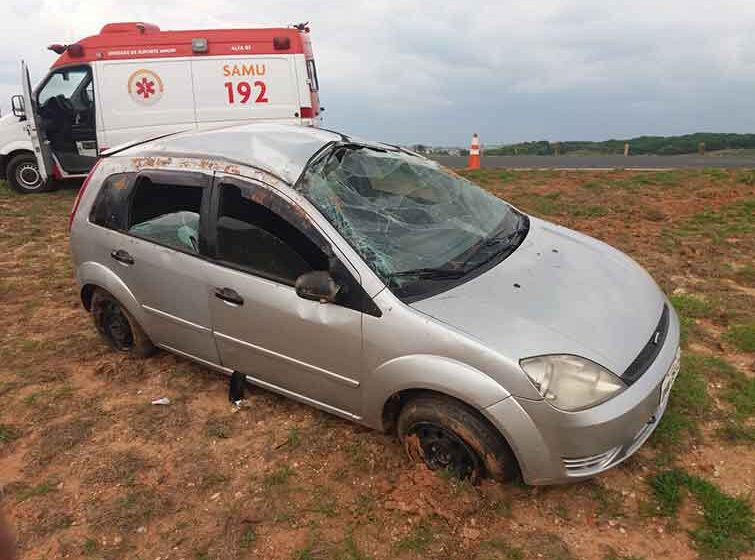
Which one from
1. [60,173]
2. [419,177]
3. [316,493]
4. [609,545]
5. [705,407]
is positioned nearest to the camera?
[609,545]

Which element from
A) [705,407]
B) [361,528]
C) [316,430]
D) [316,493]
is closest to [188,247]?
[316,430]

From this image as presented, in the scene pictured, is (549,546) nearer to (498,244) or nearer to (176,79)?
(498,244)

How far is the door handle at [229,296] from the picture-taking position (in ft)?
9.93

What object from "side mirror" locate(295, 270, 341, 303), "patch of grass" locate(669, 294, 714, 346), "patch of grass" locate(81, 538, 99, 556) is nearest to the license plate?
"patch of grass" locate(669, 294, 714, 346)

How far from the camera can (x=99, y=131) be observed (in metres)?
9.19

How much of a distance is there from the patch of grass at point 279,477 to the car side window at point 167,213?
139 cm

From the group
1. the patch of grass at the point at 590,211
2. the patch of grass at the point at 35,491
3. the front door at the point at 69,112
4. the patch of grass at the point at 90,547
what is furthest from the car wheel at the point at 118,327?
the front door at the point at 69,112

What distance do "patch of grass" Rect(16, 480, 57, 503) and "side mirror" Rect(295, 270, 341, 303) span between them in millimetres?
1705

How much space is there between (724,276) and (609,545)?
3747mm

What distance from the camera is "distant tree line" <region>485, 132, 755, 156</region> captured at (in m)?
24.7

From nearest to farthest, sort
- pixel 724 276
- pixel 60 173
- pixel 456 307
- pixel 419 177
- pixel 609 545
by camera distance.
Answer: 1. pixel 609 545
2. pixel 456 307
3. pixel 419 177
4. pixel 724 276
5. pixel 60 173

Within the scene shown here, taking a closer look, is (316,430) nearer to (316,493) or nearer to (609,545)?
(316,493)

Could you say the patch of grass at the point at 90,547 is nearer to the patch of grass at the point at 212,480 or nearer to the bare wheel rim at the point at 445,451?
the patch of grass at the point at 212,480

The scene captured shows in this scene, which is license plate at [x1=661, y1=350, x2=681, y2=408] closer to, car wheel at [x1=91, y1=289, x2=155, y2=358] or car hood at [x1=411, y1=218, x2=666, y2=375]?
car hood at [x1=411, y1=218, x2=666, y2=375]
